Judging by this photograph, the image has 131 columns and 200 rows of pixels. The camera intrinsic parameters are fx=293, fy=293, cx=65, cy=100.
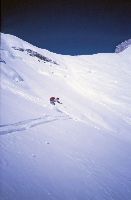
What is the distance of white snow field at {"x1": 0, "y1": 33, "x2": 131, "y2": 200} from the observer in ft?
27.5

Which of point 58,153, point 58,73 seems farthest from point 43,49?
point 58,153

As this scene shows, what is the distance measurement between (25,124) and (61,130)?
5.63 feet

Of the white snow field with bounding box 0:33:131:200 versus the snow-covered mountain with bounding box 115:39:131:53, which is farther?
the snow-covered mountain with bounding box 115:39:131:53

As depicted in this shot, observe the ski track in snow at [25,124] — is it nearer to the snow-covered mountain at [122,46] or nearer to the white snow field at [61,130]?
the white snow field at [61,130]

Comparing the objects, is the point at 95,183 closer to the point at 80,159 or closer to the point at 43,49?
the point at 80,159

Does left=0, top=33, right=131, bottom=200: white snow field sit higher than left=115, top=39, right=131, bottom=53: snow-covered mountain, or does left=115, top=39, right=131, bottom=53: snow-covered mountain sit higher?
left=115, top=39, right=131, bottom=53: snow-covered mountain

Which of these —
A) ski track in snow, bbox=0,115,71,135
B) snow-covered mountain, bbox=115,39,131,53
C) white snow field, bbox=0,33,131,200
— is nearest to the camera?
white snow field, bbox=0,33,131,200

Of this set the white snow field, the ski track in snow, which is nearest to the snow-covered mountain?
the white snow field

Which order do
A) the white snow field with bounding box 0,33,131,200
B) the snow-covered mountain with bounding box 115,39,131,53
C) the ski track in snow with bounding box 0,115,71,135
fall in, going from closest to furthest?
the white snow field with bounding box 0,33,131,200, the ski track in snow with bounding box 0,115,71,135, the snow-covered mountain with bounding box 115,39,131,53

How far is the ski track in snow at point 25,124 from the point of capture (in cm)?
1184

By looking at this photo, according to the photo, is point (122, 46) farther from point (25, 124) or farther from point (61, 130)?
point (25, 124)

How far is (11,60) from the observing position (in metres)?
24.5

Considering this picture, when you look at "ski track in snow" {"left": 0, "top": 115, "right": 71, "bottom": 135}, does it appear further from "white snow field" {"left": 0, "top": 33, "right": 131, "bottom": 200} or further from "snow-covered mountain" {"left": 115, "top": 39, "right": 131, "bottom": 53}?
"snow-covered mountain" {"left": 115, "top": 39, "right": 131, "bottom": 53}

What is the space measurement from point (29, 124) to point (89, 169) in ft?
14.9
